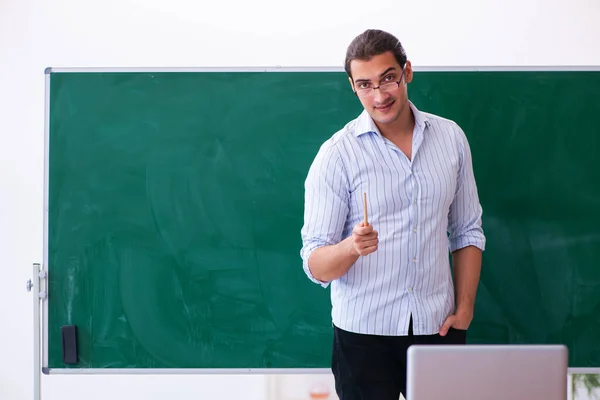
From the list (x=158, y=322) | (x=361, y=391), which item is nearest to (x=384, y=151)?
(x=361, y=391)

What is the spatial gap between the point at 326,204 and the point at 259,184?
72 cm

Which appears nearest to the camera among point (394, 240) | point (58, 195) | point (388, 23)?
point (394, 240)

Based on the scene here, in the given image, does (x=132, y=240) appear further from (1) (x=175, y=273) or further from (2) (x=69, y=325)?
(2) (x=69, y=325)

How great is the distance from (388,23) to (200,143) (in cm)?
126

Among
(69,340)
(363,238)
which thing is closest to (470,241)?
(363,238)

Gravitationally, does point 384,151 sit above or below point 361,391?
above

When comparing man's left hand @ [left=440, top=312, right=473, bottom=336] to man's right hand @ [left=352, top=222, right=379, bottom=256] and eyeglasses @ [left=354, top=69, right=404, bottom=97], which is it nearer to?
man's right hand @ [left=352, top=222, right=379, bottom=256]

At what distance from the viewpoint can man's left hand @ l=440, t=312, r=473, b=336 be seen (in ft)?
6.26

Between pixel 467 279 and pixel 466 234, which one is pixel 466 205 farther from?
pixel 467 279

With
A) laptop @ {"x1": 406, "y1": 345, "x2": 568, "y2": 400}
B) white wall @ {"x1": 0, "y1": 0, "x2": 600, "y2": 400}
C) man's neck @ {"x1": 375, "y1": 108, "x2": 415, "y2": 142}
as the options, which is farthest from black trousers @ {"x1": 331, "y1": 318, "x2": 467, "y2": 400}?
white wall @ {"x1": 0, "y1": 0, "x2": 600, "y2": 400}

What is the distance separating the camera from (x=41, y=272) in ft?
8.29

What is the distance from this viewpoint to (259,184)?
8.29 feet

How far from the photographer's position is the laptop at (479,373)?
1074 millimetres

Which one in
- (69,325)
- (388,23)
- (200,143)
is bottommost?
(69,325)
